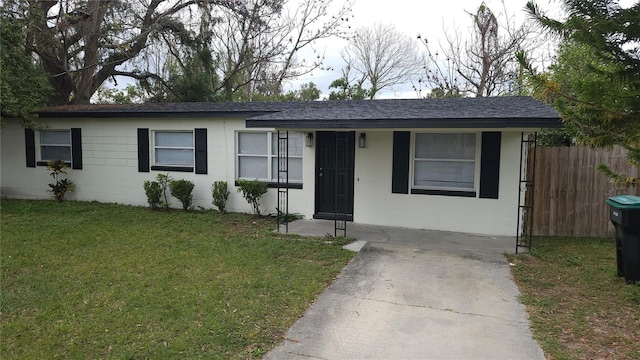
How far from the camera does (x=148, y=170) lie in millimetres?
10555

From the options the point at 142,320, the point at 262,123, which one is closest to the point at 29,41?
the point at 262,123

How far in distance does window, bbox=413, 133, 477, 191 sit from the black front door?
139 cm

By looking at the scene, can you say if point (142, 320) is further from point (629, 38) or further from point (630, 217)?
→ point (630, 217)

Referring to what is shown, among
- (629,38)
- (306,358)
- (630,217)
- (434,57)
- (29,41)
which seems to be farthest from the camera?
(434,57)

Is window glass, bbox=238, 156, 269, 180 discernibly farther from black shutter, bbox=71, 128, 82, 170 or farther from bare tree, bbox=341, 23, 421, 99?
bare tree, bbox=341, 23, 421, 99

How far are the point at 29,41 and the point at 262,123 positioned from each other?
8980mm

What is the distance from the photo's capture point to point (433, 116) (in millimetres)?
Result: 6734

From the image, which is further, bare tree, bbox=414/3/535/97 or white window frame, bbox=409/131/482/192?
bare tree, bbox=414/3/535/97

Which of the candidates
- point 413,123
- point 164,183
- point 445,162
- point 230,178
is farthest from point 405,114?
point 164,183

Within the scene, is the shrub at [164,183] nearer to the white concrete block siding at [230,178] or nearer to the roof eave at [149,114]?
the white concrete block siding at [230,178]

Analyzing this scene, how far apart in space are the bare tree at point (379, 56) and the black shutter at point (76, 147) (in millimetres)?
14944

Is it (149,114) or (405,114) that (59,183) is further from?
(405,114)

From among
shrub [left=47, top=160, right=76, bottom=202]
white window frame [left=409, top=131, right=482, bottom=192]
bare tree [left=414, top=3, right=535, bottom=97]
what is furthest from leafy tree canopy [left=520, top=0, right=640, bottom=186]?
bare tree [left=414, top=3, right=535, bottom=97]

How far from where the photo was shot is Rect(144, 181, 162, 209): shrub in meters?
10.0
